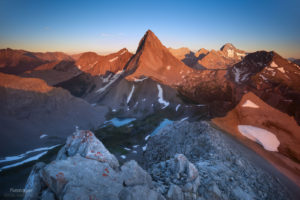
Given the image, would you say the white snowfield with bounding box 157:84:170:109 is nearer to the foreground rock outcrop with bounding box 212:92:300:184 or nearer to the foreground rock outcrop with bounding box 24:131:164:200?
the foreground rock outcrop with bounding box 212:92:300:184

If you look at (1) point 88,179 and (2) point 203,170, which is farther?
(2) point 203,170

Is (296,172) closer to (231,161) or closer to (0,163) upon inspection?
(231,161)

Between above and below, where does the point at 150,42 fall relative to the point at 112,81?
above

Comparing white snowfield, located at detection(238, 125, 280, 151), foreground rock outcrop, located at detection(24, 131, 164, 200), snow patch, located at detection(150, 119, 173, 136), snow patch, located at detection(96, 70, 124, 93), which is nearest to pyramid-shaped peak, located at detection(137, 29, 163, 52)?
snow patch, located at detection(96, 70, 124, 93)

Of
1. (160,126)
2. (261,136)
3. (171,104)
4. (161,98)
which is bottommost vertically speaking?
(160,126)

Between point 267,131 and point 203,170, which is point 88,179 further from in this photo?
point 267,131

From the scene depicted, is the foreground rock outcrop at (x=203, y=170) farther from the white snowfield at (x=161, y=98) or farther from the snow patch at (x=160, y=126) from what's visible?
the white snowfield at (x=161, y=98)

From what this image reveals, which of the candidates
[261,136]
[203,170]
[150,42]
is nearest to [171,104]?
[261,136]
